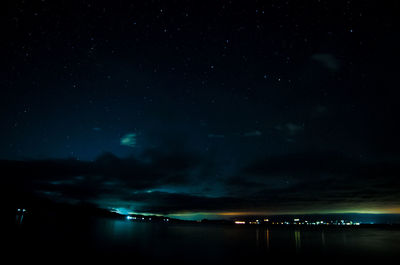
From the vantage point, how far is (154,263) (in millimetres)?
21516

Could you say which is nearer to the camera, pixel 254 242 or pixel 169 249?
pixel 169 249

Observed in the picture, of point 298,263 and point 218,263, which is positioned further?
point 298,263

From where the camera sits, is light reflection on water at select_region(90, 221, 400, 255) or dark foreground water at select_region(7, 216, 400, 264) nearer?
dark foreground water at select_region(7, 216, 400, 264)

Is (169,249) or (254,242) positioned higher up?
(169,249)

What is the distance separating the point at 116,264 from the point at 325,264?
1940 centimetres

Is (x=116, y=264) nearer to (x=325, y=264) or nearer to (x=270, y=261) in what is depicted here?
(x=270, y=261)

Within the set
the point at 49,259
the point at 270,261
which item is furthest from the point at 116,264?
the point at 270,261

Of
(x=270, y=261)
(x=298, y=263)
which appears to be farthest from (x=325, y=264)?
(x=270, y=261)

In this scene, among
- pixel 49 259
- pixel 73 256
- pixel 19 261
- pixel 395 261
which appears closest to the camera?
pixel 19 261

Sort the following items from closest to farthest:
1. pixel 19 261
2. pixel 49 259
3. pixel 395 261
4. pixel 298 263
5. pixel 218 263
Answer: pixel 19 261 → pixel 49 259 → pixel 218 263 → pixel 298 263 → pixel 395 261

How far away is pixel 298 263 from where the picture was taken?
24766 millimetres

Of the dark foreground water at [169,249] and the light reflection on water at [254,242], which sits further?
the light reflection on water at [254,242]

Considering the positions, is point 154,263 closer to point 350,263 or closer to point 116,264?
point 116,264

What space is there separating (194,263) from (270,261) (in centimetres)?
796
